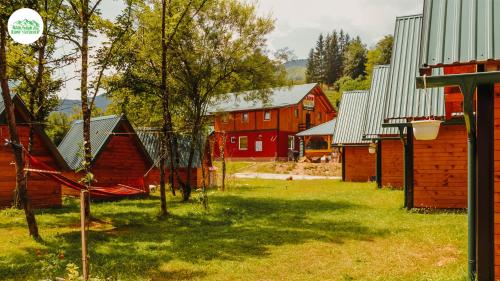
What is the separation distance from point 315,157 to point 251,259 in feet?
126

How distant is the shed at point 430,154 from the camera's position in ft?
52.2

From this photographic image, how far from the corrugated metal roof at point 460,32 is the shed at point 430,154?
809 centimetres

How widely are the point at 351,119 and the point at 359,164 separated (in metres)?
3.69

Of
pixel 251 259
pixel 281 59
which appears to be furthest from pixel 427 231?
pixel 281 59

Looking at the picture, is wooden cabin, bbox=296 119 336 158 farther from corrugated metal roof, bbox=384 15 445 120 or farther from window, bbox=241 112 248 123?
corrugated metal roof, bbox=384 15 445 120

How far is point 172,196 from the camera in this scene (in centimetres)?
2566

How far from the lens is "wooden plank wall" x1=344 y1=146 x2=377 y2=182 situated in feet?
105

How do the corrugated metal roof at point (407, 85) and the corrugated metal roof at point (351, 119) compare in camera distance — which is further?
the corrugated metal roof at point (351, 119)

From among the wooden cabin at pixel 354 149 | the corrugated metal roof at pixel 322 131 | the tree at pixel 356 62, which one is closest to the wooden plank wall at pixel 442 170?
the wooden cabin at pixel 354 149

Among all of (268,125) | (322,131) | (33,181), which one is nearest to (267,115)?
(268,125)

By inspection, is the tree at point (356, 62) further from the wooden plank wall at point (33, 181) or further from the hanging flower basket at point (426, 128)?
the hanging flower basket at point (426, 128)

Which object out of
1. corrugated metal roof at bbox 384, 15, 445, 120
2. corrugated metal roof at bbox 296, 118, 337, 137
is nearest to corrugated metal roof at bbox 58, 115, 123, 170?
corrugated metal roof at bbox 384, 15, 445, 120

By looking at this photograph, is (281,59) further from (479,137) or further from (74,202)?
(479,137)

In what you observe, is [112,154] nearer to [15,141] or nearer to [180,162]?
[180,162]
